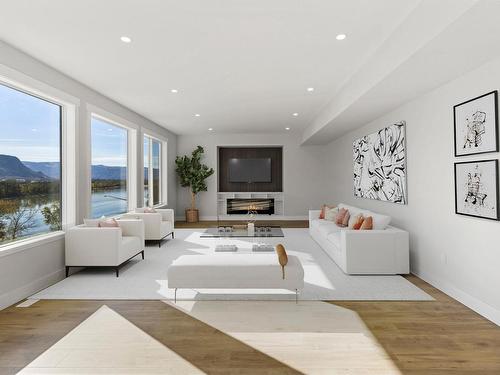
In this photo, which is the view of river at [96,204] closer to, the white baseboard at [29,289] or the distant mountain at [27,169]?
the distant mountain at [27,169]

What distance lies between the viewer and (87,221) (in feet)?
14.8

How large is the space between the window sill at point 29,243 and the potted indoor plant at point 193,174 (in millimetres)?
5332

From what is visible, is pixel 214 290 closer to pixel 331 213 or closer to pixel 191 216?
pixel 331 213

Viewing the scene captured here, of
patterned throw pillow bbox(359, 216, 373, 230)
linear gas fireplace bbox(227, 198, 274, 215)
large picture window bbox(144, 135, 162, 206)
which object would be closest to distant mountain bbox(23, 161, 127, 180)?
large picture window bbox(144, 135, 162, 206)

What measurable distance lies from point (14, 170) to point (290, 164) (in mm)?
7412

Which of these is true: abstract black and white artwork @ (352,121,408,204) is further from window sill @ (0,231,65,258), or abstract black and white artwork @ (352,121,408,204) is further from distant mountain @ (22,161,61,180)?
distant mountain @ (22,161,61,180)

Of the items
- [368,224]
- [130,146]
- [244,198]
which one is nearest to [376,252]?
[368,224]

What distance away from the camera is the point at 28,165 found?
3.90 m

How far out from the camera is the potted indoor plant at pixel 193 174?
374 inches

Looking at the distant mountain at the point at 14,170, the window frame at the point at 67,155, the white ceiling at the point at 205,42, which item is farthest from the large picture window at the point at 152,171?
the distant mountain at the point at 14,170

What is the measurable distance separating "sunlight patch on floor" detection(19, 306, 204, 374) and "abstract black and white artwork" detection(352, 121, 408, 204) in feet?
12.6

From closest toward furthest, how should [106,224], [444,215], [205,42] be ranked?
[205,42], [444,215], [106,224]

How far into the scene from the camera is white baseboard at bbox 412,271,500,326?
9.46 feet

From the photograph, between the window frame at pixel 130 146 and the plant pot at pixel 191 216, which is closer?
the window frame at pixel 130 146
